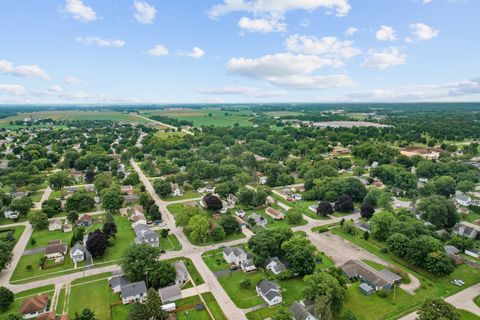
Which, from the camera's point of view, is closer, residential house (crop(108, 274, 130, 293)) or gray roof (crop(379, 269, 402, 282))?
residential house (crop(108, 274, 130, 293))

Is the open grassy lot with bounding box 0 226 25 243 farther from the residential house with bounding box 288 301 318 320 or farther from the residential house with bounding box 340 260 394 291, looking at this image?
the residential house with bounding box 340 260 394 291

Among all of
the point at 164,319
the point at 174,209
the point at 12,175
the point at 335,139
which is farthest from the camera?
the point at 335,139

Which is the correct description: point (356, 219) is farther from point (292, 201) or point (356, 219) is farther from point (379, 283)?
point (379, 283)

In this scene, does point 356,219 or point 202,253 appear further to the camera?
point 356,219

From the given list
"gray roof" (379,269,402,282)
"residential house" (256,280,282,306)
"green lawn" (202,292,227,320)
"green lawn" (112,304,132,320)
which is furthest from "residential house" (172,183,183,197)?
"gray roof" (379,269,402,282)

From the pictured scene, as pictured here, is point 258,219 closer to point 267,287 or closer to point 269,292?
point 267,287

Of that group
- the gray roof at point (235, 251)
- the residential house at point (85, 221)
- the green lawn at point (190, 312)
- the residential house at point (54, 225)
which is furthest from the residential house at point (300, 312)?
the residential house at point (54, 225)

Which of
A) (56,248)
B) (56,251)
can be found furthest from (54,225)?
(56,251)

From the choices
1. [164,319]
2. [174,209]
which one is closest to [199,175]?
[174,209]
